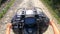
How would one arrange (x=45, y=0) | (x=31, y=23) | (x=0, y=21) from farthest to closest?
(x=45, y=0)
(x=0, y=21)
(x=31, y=23)

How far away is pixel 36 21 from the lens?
7.52m

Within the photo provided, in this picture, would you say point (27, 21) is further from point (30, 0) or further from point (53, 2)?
point (30, 0)

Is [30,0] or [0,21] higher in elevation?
[30,0]

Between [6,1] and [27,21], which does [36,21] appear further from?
[6,1]

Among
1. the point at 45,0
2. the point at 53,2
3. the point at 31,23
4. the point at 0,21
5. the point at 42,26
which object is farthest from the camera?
the point at 45,0

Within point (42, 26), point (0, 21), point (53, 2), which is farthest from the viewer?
point (53, 2)

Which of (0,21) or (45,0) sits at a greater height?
(45,0)

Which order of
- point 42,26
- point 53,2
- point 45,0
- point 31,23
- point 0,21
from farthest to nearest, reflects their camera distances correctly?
point 45,0
point 53,2
point 0,21
point 42,26
point 31,23

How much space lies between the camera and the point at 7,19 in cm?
1485

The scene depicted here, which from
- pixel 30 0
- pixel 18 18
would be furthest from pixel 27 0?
pixel 18 18

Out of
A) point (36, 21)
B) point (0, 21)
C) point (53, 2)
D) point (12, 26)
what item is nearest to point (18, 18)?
point (12, 26)

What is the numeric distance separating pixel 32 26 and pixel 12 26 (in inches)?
38.9

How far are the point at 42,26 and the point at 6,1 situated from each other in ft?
53.5

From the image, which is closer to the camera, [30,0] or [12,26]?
[12,26]
